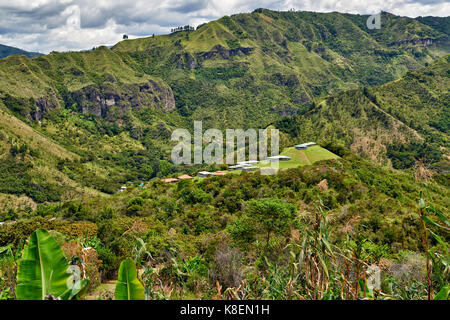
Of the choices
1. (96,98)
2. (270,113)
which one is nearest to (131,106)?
(96,98)

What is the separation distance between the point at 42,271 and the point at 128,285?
85 cm

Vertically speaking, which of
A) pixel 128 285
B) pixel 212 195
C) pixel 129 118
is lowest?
pixel 212 195

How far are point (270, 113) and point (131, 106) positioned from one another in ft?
274

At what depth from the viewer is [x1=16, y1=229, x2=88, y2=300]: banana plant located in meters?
2.89

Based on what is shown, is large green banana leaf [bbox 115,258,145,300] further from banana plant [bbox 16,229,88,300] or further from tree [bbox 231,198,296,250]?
tree [bbox 231,198,296,250]

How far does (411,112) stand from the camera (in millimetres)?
97625

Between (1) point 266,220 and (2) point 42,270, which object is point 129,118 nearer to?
(1) point 266,220

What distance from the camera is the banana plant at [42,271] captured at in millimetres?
2893

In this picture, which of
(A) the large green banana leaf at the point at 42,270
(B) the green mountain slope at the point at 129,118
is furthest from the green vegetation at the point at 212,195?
(B) the green mountain slope at the point at 129,118

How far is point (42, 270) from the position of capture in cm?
297

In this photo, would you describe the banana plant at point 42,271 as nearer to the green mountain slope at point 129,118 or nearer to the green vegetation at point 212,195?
the green vegetation at point 212,195

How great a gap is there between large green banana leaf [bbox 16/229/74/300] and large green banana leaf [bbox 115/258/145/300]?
0.50 m

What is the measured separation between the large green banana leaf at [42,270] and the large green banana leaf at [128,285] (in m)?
0.50

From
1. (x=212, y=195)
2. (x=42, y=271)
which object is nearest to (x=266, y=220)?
(x=42, y=271)
